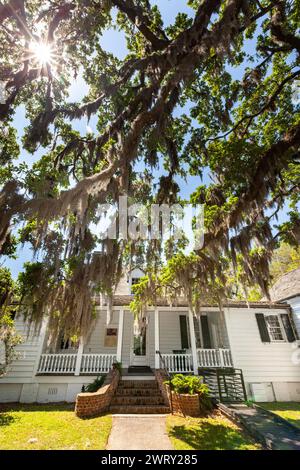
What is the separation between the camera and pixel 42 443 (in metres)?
4.57

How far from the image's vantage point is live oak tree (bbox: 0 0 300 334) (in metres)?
5.38

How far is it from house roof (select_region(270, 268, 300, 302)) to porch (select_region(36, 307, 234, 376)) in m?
3.73

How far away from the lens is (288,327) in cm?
1147

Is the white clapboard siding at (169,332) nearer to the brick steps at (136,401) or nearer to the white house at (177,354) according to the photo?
the white house at (177,354)

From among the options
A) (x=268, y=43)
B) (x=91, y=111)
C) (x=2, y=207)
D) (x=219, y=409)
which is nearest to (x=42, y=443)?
(x=2, y=207)

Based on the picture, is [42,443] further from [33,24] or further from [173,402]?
[33,24]

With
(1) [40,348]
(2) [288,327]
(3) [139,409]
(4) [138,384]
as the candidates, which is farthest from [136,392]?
(2) [288,327]

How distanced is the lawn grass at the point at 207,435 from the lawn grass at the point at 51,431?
1593mm

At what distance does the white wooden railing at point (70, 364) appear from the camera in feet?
32.2

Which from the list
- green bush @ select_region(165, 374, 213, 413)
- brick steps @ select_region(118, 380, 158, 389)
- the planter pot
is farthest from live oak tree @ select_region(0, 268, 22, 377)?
the planter pot

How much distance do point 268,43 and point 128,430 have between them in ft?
35.1

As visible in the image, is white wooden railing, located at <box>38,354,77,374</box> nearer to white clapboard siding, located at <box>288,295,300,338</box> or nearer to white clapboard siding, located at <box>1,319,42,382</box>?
white clapboard siding, located at <box>1,319,42,382</box>

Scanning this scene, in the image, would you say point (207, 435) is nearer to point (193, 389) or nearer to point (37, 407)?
point (193, 389)

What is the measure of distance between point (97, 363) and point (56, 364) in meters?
1.79
